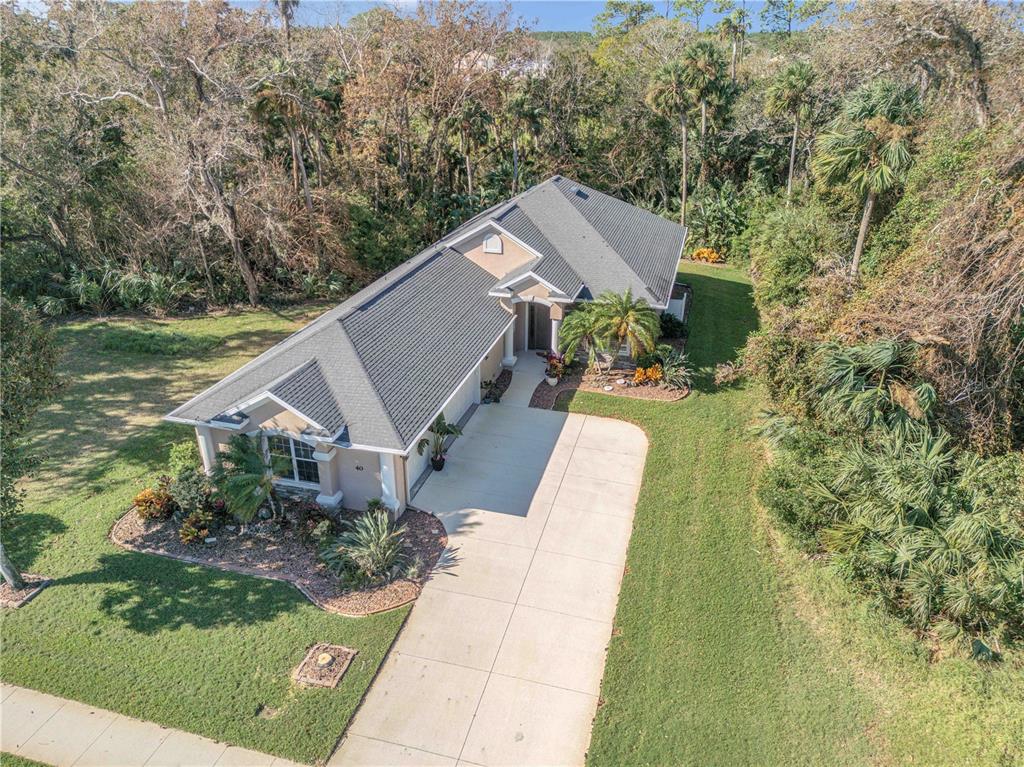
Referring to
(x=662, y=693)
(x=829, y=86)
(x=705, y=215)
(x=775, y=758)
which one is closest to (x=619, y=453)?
(x=662, y=693)

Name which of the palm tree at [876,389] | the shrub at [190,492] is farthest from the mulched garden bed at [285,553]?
the palm tree at [876,389]

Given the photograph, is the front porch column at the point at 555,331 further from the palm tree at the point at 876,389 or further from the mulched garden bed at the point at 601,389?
the palm tree at the point at 876,389

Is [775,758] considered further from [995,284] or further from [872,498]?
[995,284]

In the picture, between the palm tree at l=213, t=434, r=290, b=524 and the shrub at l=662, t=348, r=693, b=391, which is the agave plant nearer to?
the shrub at l=662, t=348, r=693, b=391

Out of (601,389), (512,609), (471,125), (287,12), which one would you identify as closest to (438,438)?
(512,609)

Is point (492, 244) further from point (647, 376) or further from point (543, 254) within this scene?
point (647, 376)

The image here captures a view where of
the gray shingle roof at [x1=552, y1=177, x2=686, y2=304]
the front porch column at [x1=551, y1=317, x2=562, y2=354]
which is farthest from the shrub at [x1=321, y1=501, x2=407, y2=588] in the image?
the gray shingle roof at [x1=552, y1=177, x2=686, y2=304]

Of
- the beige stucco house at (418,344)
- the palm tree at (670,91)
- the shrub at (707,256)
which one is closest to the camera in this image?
the beige stucco house at (418,344)
